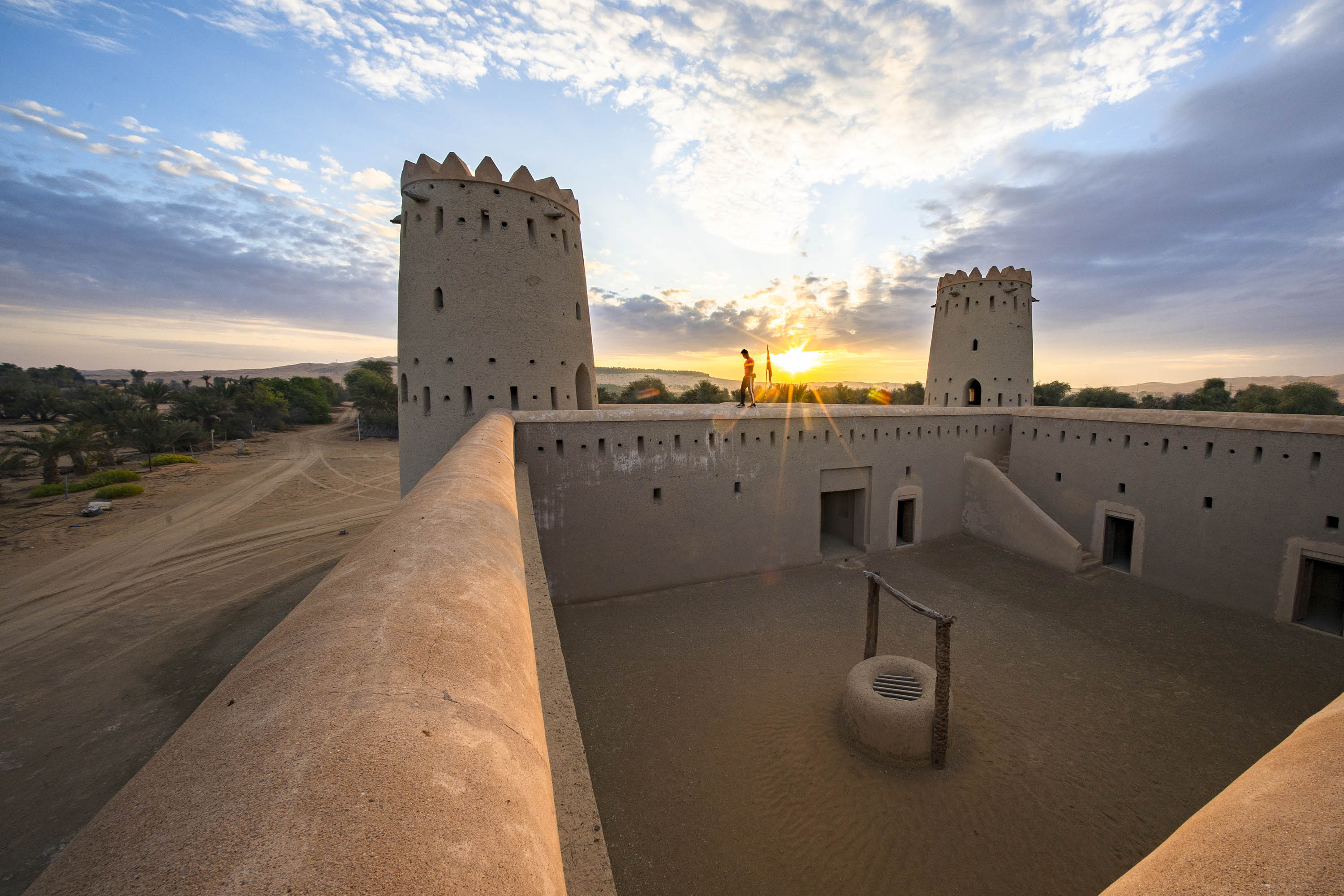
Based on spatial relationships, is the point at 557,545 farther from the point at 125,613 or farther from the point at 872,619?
the point at 125,613

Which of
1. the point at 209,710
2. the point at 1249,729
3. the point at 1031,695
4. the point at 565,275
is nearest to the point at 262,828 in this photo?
the point at 209,710

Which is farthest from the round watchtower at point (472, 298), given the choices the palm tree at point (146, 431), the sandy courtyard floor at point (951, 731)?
the palm tree at point (146, 431)

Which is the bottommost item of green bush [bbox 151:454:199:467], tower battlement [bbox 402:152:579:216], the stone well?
the stone well

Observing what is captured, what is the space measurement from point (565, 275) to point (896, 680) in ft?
34.6

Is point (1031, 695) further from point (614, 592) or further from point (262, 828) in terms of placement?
point (262, 828)

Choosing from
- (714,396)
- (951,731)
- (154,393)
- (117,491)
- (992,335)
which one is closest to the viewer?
(951,731)

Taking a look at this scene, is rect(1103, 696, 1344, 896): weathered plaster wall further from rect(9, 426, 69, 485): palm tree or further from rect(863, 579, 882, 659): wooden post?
rect(9, 426, 69, 485): palm tree

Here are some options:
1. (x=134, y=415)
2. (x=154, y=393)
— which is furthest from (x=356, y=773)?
(x=154, y=393)

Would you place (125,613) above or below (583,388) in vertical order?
below

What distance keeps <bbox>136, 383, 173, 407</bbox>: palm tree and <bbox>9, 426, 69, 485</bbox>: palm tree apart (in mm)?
10727

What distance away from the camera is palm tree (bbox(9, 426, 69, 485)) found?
20250mm

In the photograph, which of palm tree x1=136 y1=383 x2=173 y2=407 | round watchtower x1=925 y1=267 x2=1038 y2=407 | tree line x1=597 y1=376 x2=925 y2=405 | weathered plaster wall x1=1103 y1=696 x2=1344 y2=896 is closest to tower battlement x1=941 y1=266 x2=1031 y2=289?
round watchtower x1=925 y1=267 x2=1038 y2=407

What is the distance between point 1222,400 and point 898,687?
37551 mm

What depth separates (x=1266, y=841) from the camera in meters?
1.32
